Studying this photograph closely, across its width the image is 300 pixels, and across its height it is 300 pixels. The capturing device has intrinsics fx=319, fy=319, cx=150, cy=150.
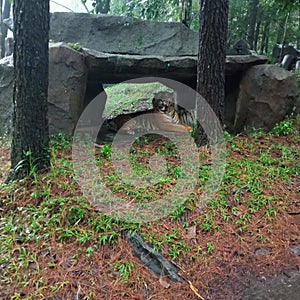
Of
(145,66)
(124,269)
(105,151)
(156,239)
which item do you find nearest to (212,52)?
(145,66)

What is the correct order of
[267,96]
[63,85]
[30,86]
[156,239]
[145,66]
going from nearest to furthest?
[156,239] < [30,86] < [63,85] < [145,66] < [267,96]

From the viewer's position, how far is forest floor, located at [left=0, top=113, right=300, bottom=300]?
1948mm

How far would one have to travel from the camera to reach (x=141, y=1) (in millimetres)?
6406

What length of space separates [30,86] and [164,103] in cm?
275

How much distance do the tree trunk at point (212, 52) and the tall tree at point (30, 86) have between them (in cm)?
166

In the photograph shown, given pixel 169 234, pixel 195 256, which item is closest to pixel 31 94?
pixel 169 234

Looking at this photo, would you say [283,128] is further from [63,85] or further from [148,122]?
[63,85]

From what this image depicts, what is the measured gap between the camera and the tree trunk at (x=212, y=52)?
3.39 metres

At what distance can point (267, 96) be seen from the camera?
4.53 m

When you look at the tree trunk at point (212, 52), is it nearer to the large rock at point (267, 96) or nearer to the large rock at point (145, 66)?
the large rock at point (145, 66)

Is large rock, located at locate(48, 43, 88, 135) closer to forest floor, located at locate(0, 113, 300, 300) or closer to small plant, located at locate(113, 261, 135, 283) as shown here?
forest floor, located at locate(0, 113, 300, 300)

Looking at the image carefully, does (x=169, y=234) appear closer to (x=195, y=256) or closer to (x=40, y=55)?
(x=195, y=256)

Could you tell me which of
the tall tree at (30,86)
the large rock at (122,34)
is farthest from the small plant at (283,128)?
the tall tree at (30,86)

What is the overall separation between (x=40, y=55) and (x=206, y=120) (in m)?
1.90
